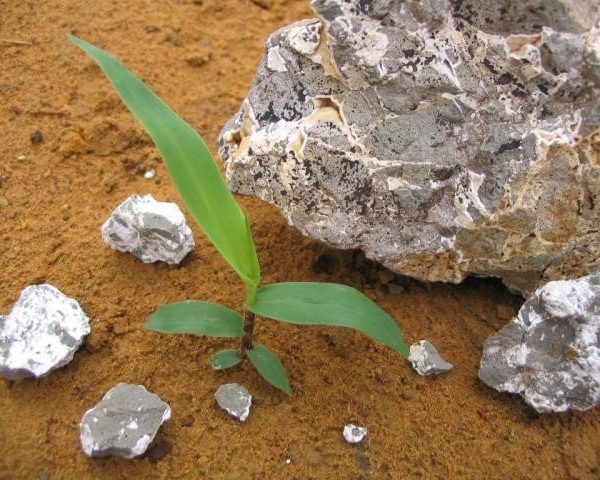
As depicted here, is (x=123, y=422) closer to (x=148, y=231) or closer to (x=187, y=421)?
(x=187, y=421)

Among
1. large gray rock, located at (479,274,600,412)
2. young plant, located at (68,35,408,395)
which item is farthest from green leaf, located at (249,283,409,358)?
large gray rock, located at (479,274,600,412)

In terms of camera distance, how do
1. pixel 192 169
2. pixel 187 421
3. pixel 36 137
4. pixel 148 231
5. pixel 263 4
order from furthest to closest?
pixel 263 4
pixel 36 137
pixel 148 231
pixel 187 421
pixel 192 169

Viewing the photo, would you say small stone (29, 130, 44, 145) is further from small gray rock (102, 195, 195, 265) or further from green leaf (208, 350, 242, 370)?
green leaf (208, 350, 242, 370)

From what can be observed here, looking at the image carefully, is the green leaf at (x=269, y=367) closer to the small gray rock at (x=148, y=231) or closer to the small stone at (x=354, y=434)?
the small stone at (x=354, y=434)

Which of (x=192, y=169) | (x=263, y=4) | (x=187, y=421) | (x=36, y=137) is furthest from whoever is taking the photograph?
(x=263, y=4)

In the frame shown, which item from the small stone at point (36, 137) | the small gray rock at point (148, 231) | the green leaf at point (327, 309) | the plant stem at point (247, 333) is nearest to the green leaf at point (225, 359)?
the plant stem at point (247, 333)

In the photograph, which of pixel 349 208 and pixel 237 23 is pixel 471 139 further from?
pixel 237 23

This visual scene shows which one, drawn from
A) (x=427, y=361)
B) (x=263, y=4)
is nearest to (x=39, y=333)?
(x=427, y=361)
